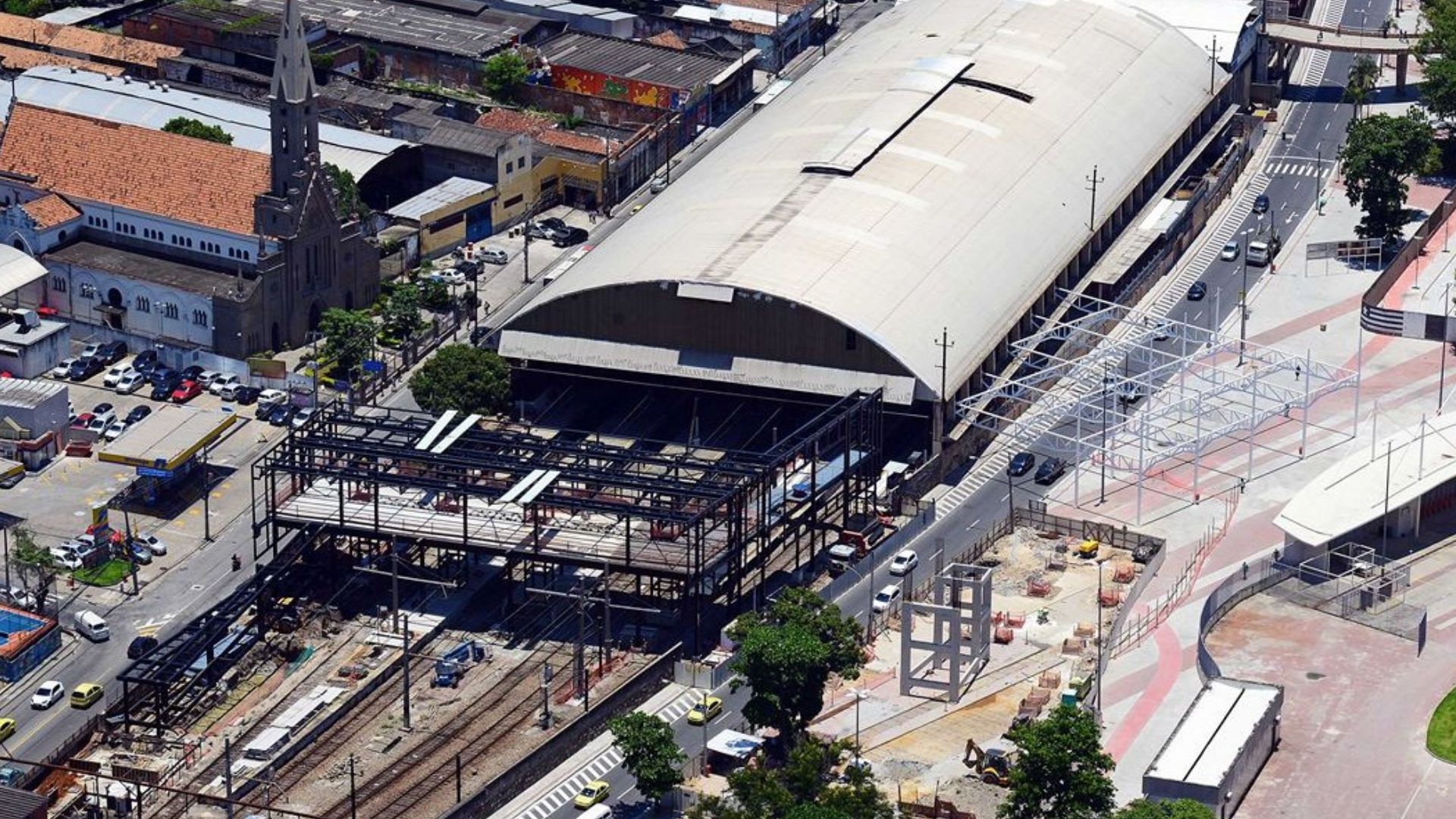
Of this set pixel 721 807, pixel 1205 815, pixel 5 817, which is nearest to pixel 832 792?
pixel 721 807

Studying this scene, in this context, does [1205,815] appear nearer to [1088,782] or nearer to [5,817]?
[1088,782]

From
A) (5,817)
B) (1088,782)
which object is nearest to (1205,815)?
(1088,782)

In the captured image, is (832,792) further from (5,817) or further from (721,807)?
(5,817)

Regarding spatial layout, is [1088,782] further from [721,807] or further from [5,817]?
[5,817]

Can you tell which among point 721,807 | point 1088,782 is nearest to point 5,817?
point 721,807
